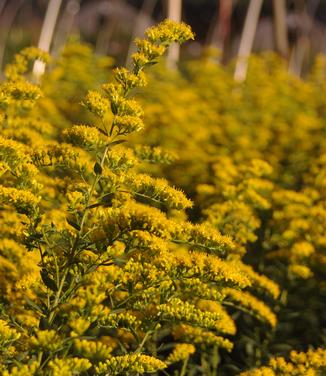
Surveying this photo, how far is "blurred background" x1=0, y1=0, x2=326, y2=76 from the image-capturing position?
12.0 m

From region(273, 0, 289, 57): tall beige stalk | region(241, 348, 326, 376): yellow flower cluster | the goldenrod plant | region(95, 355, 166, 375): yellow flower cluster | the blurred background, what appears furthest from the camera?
the blurred background

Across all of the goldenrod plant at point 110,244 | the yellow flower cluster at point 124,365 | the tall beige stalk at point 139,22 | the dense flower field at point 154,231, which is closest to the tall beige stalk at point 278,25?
the dense flower field at point 154,231

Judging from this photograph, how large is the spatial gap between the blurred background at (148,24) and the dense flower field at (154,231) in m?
3.63

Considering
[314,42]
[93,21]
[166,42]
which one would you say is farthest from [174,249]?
[314,42]

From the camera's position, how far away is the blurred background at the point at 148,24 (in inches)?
471

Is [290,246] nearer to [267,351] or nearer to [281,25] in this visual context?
[267,351]

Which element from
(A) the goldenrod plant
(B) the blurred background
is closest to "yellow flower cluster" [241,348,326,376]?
(A) the goldenrod plant

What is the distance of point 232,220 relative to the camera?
4.55 metres

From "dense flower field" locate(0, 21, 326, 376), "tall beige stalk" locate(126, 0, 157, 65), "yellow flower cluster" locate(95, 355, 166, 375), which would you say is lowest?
"yellow flower cluster" locate(95, 355, 166, 375)

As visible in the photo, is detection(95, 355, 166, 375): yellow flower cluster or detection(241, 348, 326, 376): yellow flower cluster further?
detection(241, 348, 326, 376): yellow flower cluster

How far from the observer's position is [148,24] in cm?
1794

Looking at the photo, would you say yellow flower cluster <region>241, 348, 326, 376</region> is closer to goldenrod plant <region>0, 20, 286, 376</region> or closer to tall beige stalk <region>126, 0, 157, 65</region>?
goldenrod plant <region>0, 20, 286, 376</region>

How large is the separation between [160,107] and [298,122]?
1555mm

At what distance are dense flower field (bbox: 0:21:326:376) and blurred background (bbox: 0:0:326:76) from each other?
363 centimetres
